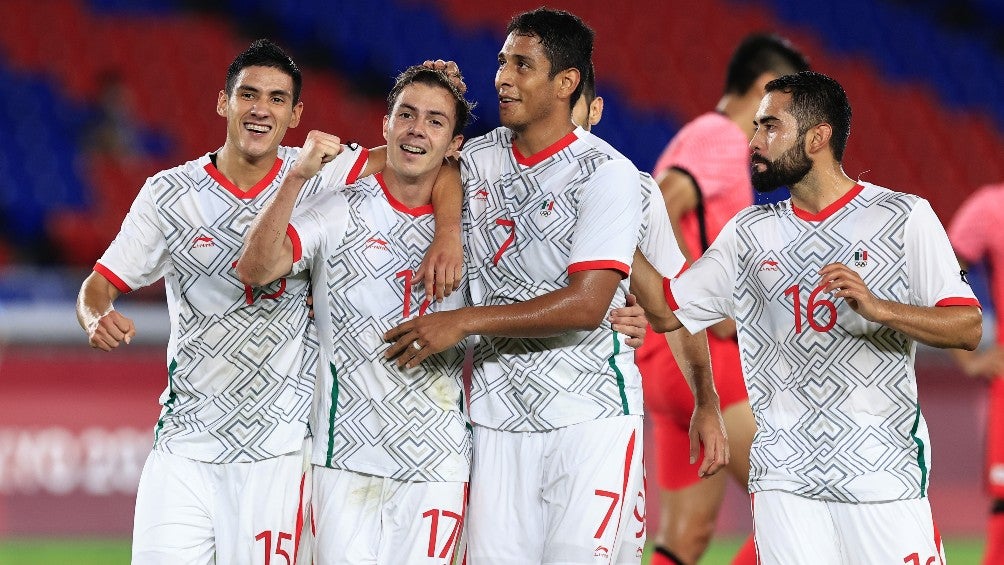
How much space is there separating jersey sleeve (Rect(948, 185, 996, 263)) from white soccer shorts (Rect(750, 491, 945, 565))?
2.50 meters

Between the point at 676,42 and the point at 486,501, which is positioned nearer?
the point at 486,501

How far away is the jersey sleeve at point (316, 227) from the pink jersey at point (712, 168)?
1924 millimetres

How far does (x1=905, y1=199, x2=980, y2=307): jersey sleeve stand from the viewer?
3.89 meters

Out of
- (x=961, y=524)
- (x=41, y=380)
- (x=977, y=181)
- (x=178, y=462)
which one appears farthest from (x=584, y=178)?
(x=977, y=181)

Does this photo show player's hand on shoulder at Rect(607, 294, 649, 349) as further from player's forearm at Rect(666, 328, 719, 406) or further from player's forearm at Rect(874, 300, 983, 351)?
player's forearm at Rect(874, 300, 983, 351)

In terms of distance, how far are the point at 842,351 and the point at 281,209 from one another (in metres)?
1.71

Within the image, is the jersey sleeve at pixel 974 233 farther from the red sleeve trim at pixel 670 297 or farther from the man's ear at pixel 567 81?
the man's ear at pixel 567 81

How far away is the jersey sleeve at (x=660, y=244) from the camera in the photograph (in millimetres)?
4574

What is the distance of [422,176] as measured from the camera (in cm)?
440

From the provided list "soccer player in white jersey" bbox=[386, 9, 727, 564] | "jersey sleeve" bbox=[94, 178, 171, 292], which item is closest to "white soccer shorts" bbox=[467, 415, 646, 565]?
"soccer player in white jersey" bbox=[386, 9, 727, 564]

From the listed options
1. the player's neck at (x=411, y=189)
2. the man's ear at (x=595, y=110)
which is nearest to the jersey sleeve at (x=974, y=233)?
the man's ear at (x=595, y=110)

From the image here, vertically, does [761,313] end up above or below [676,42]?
below

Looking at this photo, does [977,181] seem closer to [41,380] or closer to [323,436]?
[41,380]

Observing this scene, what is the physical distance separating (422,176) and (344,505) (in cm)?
107
